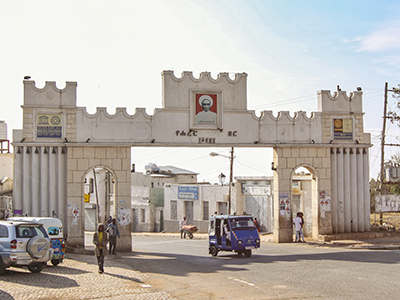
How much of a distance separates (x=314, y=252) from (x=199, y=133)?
7.99 metres

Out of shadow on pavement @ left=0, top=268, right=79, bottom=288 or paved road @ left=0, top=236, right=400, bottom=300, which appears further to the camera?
shadow on pavement @ left=0, top=268, right=79, bottom=288

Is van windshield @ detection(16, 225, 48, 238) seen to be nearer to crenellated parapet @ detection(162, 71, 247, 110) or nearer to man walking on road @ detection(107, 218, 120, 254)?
man walking on road @ detection(107, 218, 120, 254)

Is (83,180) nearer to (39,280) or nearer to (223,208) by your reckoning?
(39,280)

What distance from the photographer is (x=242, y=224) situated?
2195 centimetres

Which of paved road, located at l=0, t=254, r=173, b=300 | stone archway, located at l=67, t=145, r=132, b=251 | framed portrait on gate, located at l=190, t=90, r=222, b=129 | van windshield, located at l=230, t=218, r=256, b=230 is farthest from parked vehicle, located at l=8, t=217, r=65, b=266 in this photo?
framed portrait on gate, located at l=190, t=90, r=222, b=129

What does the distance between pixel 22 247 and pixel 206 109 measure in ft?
43.0

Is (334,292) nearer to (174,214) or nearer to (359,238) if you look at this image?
(359,238)

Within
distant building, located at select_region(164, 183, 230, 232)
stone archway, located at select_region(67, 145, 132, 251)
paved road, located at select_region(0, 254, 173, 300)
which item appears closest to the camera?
paved road, located at select_region(0, 254, 173, 300)

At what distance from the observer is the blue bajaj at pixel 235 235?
21.5m

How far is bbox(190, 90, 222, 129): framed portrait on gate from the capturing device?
86.7 ft

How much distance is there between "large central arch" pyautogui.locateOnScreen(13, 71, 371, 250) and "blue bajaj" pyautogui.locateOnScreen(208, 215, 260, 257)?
5007 millimetres

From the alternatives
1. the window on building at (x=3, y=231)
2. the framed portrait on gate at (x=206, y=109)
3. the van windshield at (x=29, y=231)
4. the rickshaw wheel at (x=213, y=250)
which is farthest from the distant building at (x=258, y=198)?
the window on building at (x=3, y=231)

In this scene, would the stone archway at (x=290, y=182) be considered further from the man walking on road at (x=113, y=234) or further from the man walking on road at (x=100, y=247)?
the man walking on road at (x=100, y=247)

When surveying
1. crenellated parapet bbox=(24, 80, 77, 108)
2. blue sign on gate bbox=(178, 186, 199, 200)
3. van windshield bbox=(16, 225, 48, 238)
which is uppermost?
crenellated parapet bbox=(24, 80, 77, 108)
